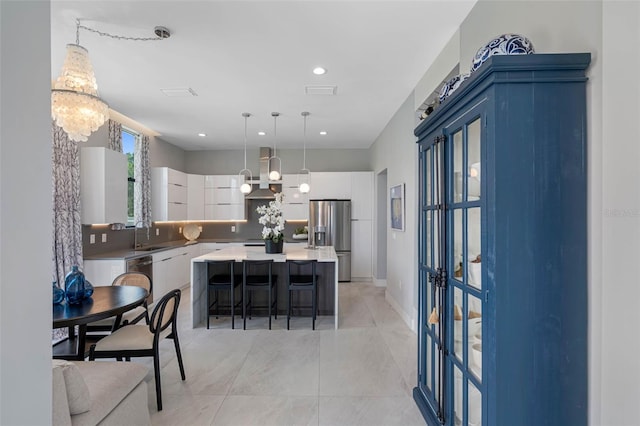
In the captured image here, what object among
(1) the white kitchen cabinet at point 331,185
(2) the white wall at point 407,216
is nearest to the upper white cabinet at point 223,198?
(1) the white kitchen cabinet at point 331,185

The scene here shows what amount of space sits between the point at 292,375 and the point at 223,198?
4856 mm

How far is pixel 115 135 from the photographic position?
15.8 ft

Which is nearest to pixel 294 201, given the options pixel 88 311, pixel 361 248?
pixel 361 248

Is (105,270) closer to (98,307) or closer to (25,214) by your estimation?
(98,307)

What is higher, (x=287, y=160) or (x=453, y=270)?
(x=287, y=160)

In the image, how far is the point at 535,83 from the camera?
1260mm

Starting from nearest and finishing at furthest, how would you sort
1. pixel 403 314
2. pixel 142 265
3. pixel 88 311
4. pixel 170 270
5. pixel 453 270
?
pixel 453 270, pixel 88 311, pixel 403 314, pixel 142 265, pixel 170 270

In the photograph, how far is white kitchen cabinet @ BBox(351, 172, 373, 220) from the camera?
6.70 m

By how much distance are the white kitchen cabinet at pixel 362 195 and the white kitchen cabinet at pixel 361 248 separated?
15cm

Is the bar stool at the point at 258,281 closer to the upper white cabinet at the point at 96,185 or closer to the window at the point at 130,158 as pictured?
the upper white cabinet at the point at 96,185

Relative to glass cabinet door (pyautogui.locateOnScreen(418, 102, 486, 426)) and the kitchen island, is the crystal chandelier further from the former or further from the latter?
glass cabinet door (pyautogui.locateOnScreen(418, 102, 486, 426))

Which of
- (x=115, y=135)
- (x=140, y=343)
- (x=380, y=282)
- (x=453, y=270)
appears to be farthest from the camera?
(x=380, y=282)

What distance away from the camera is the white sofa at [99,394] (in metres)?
1.44
